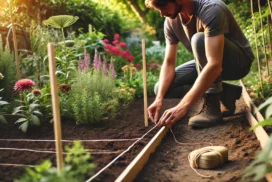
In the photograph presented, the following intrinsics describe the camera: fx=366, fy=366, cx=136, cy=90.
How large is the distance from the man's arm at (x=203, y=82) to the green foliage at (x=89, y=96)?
A: 2.28 ft

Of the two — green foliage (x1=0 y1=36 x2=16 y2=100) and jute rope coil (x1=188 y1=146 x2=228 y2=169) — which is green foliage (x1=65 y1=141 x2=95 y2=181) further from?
green foliage (x1=0 y1=36 x2=16 y2=100)

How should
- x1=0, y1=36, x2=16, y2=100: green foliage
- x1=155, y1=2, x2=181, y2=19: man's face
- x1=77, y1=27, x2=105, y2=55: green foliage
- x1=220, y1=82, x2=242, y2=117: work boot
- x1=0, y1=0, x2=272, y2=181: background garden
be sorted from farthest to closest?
x1=77, y1=27, x2=105, y2=55: green foliage
x1=0, y1=36, x2=16, y2=100: green foliage
x1=220, y1=82, x2=242, y2=117: work boot
x1=0, y1=0, x2=272, y2=181: background garden
x1=155, y1=2, x2=181, y2=19: man's face

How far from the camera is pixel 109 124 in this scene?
3070 mm

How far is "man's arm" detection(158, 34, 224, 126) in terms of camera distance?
2.32 metres

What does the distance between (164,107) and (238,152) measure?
→ 159 centimetres

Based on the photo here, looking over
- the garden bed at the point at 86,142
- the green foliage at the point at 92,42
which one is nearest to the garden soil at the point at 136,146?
the garden bed at the point at 86,142

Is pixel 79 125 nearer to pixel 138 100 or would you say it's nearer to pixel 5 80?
pixel 5 80

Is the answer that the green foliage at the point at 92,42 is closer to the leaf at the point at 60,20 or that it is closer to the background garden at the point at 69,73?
the background garden at the point at 69,73

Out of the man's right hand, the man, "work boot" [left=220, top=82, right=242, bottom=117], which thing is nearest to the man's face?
the man

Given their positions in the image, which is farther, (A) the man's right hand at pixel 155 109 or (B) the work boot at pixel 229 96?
(B) the work boot at pixel 229 96

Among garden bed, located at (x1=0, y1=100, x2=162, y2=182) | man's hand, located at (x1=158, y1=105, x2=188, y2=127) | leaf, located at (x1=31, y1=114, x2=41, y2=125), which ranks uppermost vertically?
man's hand, located at (x1=158, y1=105, x2=188, y2=127)

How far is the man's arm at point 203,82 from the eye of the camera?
2.32 metres

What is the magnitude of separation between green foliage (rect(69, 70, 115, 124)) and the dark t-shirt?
0.77m

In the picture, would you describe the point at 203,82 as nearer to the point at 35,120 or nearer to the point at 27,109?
the point at 35,120
